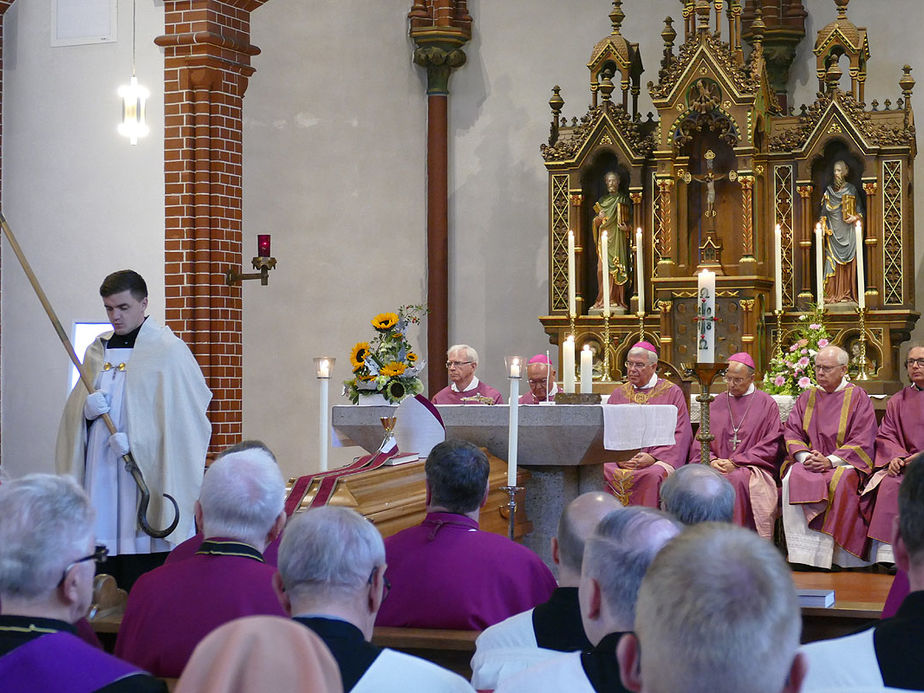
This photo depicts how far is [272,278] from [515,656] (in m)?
8.77

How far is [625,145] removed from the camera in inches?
416

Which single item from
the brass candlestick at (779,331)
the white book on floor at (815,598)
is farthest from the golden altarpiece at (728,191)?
the white book on floor at (815,598)

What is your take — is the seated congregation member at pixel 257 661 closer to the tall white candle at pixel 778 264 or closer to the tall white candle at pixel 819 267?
the tall white candle at pixel 778 264

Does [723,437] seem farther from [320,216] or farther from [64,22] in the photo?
[64,22]

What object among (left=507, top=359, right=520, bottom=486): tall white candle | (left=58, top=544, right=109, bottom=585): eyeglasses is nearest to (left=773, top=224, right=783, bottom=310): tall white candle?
(left=507, top=359, right=520, bottom=486): tall white candle

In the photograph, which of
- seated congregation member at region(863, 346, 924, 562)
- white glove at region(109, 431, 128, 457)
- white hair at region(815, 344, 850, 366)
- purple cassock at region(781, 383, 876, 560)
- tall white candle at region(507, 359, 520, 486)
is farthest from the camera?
white hair at region(815, 344, 850, 366)

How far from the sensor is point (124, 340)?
5.76 metres

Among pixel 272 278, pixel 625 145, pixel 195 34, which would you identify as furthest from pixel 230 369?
pixel 625 145

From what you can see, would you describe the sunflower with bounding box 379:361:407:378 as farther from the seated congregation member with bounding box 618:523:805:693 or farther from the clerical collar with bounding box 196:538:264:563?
the seated congregation member with bounding box 618:523:805:693

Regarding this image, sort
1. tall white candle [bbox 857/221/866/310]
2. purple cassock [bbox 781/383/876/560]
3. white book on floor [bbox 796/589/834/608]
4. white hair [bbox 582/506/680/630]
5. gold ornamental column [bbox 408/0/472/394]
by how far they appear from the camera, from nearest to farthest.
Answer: white hair [bbox 582/506/680/630] → white book on floor [bbox 796/589/834/608] → purple cassock [bbox 781/383/876/560] → tall white candle [bbox 857/221/866/310] → gold ornamental column [bbox 408/0/472/394]

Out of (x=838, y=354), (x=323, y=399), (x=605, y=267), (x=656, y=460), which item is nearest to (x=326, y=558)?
(x=323, y=399)

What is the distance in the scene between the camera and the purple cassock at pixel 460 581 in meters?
3.87

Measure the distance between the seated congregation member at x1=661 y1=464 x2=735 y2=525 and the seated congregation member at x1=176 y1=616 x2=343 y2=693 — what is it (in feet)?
7.52

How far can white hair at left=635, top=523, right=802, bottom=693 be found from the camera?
1491 mm
